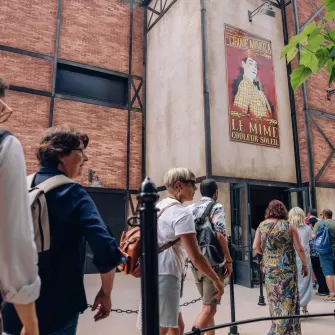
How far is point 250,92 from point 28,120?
6.29 meters

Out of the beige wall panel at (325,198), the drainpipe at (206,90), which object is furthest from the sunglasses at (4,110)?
the beige wall panel at (325,198)

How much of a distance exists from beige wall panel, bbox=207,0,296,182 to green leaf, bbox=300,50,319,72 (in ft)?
19.0

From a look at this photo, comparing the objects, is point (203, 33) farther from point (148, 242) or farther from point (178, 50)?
point (148, 242)

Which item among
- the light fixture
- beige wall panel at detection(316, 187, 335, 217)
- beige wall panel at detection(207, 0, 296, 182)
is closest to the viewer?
beige wall panel at detection(207, 0, 296, 182)

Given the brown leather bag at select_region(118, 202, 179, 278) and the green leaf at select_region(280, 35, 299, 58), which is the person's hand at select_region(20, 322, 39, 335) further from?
the green leaf at select_region(280, 35, 299, 58)

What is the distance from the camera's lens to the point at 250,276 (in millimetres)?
7000

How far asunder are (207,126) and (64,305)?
6.87 m

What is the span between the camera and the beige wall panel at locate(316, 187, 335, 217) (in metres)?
9.02

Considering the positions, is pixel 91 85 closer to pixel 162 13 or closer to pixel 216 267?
pixel 162 13

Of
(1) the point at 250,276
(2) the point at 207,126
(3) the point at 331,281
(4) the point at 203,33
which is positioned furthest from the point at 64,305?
(4) the point at 203,33

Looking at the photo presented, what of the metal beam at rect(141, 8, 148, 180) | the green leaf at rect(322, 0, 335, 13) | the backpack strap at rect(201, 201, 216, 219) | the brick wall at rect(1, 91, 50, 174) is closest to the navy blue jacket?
the backpack strap at rect(201, 201, 216, 219)

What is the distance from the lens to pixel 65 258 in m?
1.38

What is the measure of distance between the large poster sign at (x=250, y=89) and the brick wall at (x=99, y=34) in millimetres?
3715

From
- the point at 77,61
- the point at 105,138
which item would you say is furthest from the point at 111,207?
the point at 77,61
